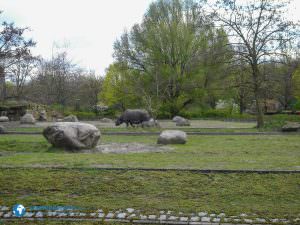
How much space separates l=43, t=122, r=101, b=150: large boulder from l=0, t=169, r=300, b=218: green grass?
5.28 m

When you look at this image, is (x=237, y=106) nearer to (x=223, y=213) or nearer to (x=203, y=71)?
(x=203, y=71)

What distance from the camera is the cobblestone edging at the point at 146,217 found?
645cm

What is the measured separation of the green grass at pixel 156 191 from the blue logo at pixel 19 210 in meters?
0.22

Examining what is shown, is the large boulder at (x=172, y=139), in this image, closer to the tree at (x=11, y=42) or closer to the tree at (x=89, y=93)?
the tree at (x=11, y=42)

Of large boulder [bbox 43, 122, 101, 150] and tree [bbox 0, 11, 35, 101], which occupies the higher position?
tree [bbox 0, 11, 35, 101]

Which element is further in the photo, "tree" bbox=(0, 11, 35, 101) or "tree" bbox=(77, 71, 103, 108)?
"tree" bbox=(77, 71, 103, 108)

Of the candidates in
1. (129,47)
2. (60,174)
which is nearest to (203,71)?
(129,47)

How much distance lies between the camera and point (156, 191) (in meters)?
8.22

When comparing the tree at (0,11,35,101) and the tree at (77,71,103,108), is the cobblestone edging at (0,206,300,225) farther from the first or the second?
Answer: the tree at (77,71,103,108)

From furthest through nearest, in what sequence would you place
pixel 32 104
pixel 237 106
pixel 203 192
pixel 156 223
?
1. pixel 237 106
2. pixel 32 104
3. pixel 203 192
4. pixel 156 223

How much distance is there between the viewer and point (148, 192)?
26.8 ft

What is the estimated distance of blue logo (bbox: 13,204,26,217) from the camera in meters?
6.98

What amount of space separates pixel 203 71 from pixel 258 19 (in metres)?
20.0

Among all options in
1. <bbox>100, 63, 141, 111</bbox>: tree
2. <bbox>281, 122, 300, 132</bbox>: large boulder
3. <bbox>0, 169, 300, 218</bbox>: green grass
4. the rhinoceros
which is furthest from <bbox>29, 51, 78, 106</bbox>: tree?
<bbox>0, 169, 300, 218</bbox>: green grass
